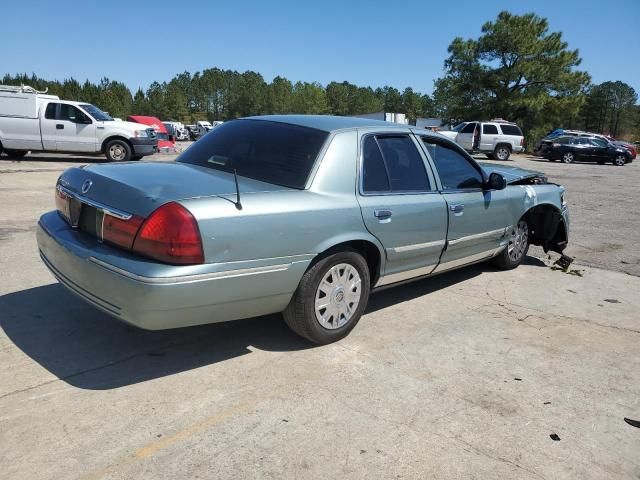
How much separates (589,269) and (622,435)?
373 cm

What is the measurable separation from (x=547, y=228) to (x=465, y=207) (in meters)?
2.02

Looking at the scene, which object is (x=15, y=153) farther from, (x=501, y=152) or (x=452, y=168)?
(x=501, y=152)

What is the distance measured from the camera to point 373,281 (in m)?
3.98

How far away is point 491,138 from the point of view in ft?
86.1

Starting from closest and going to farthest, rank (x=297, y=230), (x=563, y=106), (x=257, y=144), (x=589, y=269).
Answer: (x=297, y=230)
(x=257, y=144)
(x=589, y=269)
(x=563, y=106)

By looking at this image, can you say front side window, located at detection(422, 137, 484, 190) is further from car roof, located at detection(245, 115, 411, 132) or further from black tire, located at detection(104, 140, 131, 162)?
black tire, located at detection(104, 140, 131, 162)

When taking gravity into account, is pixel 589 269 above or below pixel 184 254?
below

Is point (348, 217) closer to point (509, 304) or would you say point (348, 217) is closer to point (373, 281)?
point (373, 281)

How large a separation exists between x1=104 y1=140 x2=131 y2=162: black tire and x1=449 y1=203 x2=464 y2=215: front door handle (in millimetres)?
13129

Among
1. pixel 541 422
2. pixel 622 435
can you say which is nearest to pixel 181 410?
pixel 541 422

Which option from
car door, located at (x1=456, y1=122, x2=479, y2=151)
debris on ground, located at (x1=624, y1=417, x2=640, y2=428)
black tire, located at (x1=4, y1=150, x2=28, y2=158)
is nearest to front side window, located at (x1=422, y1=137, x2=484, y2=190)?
debris on ground, located at (x1=624, y1=417, x2=640, y2=428)

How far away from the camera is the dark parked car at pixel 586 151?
28.1m

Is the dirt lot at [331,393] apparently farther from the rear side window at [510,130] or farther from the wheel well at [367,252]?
the rear side window at [510,130]

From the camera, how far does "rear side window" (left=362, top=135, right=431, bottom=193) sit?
385 cm
